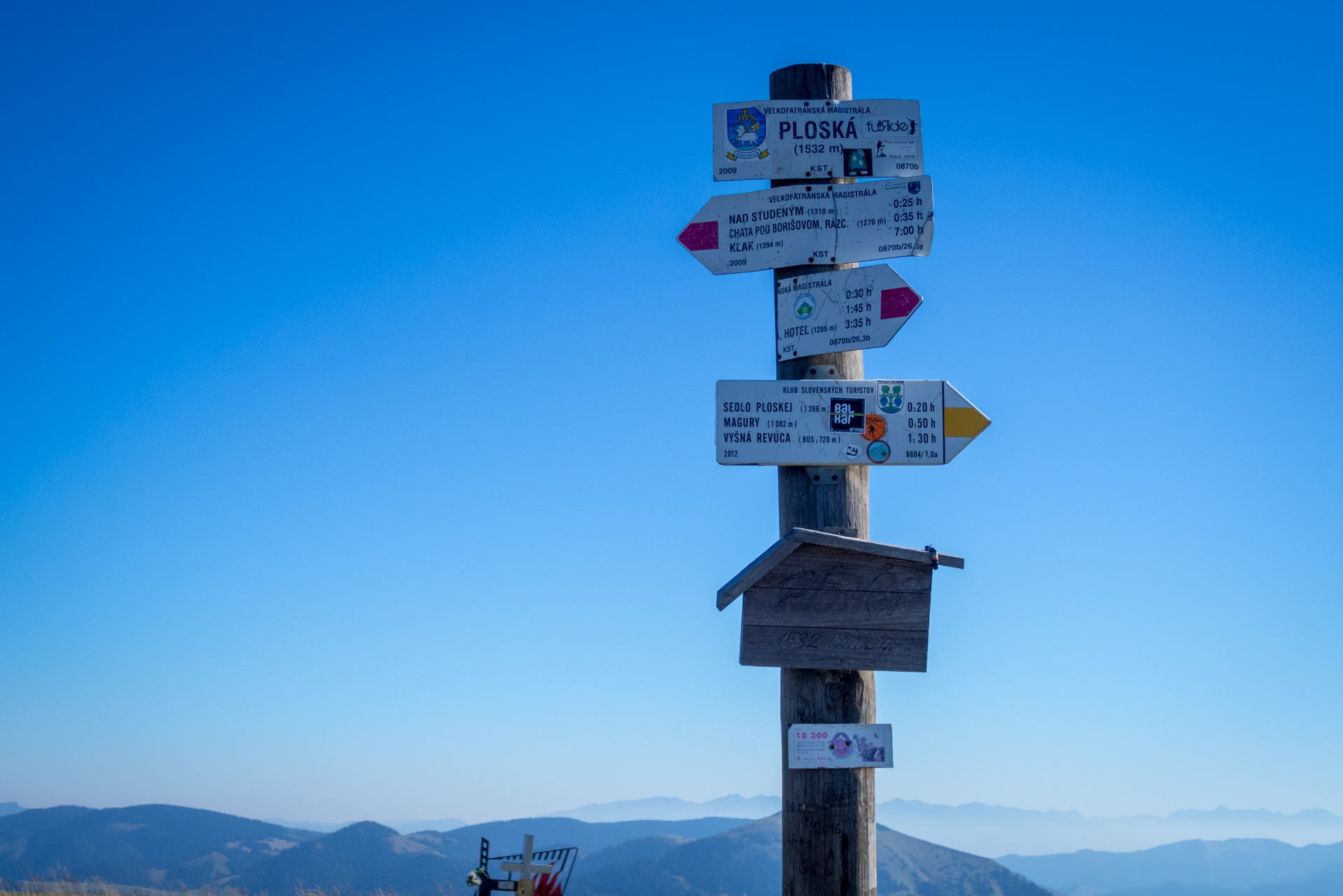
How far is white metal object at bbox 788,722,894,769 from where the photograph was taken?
523cm

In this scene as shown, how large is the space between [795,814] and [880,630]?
104 centimetres

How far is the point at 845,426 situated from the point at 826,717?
152 centimetres

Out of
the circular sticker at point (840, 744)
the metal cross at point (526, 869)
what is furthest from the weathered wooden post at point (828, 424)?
the metal cross at point (526, 869)

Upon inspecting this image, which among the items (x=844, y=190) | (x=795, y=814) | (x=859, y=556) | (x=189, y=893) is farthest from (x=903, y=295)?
(x=189, y=893)

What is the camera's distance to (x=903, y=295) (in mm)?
5551

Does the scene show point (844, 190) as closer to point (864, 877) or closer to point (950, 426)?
point (950, 426)

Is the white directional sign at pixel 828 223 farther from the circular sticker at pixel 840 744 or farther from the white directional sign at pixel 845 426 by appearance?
the circular sticker at pixel 840 744

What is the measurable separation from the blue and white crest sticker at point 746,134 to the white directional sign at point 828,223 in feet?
0.73

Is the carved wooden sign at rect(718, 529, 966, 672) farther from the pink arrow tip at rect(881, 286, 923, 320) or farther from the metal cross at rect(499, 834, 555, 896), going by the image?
the metal cross at rect(499, 834, 555, 896)

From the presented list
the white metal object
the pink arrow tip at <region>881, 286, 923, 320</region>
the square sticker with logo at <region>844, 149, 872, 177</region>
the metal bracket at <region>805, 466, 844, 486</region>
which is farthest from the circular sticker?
the square sticker with logo at <region>844, 149, 872, 177</region>

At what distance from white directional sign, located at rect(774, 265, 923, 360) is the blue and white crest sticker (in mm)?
767

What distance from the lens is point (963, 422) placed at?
5.48m

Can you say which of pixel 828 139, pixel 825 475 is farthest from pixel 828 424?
pixel 828 139

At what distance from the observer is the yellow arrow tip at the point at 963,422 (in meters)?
5.48
